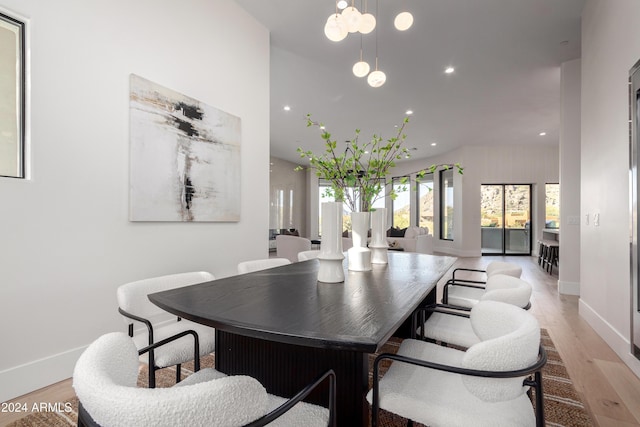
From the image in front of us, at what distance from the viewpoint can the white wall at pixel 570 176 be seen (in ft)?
14.5

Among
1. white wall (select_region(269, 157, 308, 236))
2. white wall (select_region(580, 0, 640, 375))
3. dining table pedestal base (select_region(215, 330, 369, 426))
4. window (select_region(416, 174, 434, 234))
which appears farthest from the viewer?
window (select_region(416, 174, 434, 234))

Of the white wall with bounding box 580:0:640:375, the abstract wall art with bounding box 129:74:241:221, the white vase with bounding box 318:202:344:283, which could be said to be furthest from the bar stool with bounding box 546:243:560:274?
the white vase with bounding box 318:202:344:283

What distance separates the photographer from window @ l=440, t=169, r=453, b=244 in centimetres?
1018

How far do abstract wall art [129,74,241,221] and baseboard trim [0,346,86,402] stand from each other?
0.97m

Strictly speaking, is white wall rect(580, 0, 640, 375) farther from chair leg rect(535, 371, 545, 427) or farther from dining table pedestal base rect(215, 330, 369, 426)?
dining table pedestal base rect(215, 330, 369, 426)

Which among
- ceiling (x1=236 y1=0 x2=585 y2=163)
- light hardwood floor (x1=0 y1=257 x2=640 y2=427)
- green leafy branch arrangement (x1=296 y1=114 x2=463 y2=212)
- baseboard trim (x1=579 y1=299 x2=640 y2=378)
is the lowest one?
light hardwood floor (x1=0 y1=257 x2=640 y2=427)

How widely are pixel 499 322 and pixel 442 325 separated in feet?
2.32

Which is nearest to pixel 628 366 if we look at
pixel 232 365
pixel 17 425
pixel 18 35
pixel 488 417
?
pixel 488 417

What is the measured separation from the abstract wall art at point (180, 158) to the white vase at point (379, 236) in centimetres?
159

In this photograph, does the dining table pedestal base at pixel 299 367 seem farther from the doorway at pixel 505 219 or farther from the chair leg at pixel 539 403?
the doorway at pixel 505 219

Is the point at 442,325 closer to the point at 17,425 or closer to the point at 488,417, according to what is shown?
the point at 488,417

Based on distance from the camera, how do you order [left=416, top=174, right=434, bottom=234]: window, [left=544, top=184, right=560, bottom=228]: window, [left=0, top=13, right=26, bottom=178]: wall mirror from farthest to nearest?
[left=416, top=174, right=434, bottom=234]: window, [left=544, top=184, right=560, bottom=228]: window, [left=0, top=13, right=26, bottom=178]: wall mirror

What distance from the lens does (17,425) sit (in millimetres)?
1582

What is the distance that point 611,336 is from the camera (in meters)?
2.58
